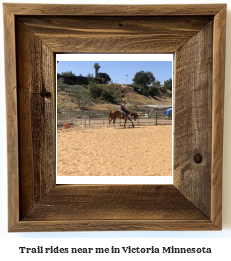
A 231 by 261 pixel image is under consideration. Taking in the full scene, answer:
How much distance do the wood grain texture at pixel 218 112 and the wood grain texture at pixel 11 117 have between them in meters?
0.53

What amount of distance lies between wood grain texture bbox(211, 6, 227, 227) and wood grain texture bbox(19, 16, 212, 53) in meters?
0.05

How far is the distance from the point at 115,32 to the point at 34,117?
320 mm

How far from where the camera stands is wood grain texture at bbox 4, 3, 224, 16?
0.64m

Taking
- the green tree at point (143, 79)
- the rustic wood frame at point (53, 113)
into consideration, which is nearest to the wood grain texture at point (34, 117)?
the rustic wood frame at point (53, 113)

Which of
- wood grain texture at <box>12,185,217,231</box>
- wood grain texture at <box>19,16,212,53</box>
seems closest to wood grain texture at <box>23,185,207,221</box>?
wood grain texture at <box>12,185,217,231</box>

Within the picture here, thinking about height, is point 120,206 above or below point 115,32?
below

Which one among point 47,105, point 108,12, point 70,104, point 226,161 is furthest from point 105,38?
point 226,161

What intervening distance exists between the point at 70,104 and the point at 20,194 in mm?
413

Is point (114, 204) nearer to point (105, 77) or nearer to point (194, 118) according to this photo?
point (194, 118)

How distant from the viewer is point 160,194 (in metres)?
0.69

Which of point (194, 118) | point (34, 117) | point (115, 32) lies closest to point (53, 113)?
point (34, 117)

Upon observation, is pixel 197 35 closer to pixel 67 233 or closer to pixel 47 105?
pixel 47 105

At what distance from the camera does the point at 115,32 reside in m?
0.66

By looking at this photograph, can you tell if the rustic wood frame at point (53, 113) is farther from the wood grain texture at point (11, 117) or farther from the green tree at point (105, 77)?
the green tree at point (105, 77)
